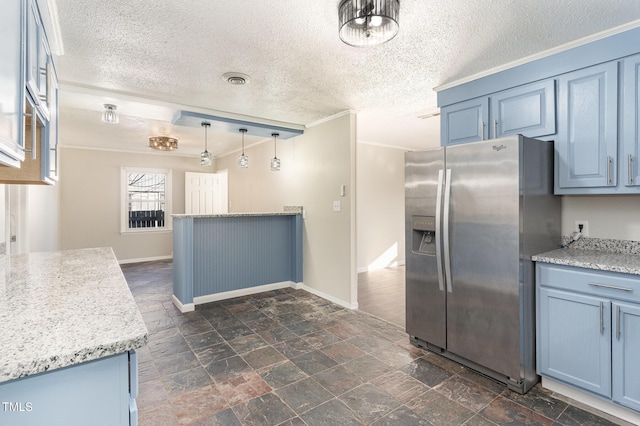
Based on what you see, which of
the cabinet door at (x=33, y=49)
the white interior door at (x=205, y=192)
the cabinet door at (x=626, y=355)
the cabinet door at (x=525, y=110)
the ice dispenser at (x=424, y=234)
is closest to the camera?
the cabinet door at (x=33, y=49)

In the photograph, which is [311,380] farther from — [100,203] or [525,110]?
[100,203]

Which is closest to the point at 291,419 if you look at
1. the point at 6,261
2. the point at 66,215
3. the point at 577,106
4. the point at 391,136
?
the point at 6,261

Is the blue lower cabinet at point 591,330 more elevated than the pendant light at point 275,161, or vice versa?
the pendant light at point 275,161

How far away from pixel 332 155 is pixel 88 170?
16.9ft

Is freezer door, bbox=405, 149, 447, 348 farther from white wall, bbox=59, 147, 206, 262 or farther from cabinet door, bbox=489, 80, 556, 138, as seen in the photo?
white wall, bbox=59, 147, 206, 262

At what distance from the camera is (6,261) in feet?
6.52

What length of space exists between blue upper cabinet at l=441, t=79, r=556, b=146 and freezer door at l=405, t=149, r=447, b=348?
530mm

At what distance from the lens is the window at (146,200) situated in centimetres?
661

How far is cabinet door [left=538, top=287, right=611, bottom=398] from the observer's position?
6.16ft

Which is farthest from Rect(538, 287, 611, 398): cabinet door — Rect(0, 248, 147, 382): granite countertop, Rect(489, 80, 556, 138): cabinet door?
Rect(0, 248, 147, 382): granite countertop

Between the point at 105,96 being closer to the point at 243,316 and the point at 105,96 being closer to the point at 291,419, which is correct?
the point at 243,316

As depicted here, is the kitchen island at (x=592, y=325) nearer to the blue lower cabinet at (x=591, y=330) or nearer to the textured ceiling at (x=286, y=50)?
the blue lower cabinet at (x=591, y=330)

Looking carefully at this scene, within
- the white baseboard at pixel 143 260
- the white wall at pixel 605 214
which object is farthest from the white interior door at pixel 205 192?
the white wall at pixel 605 214

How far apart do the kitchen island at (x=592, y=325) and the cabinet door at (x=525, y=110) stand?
932 mm
